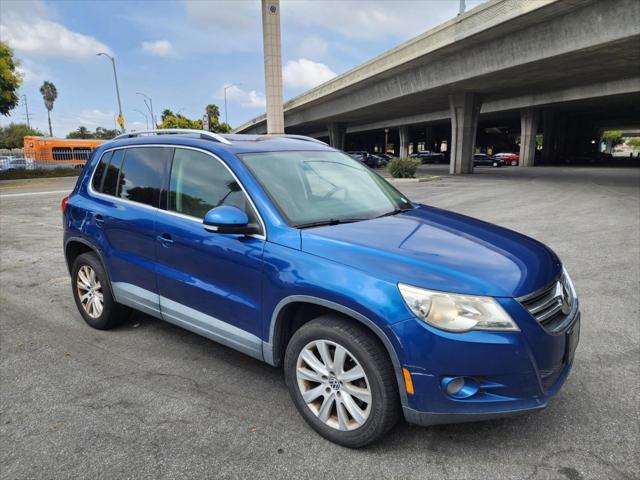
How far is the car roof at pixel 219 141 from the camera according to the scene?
3.51m

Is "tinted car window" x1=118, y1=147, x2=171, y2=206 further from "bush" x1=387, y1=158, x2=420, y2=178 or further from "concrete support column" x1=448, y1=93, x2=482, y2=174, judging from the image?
"concrete support column" x1=448, y1=93, x2=482, y2=174

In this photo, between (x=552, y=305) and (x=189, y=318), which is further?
(x=189, y=318)

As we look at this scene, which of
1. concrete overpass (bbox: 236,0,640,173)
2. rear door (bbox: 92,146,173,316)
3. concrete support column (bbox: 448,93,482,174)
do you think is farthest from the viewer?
concrete support column (bbox: 448,93,482,174)

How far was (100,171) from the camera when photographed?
4.48 meters

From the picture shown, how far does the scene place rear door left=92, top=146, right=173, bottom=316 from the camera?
3.77 metres

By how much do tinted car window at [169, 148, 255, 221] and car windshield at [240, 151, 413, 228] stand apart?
20cm

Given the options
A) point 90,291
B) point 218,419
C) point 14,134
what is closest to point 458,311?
point 218,419

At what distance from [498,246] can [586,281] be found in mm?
3709

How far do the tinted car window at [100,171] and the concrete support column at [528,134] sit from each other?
1771 inches

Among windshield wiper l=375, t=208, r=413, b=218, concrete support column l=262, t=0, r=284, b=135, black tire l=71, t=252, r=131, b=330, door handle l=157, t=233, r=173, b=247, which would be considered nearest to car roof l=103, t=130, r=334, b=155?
door handle l=157, t=233, r=173, b=247

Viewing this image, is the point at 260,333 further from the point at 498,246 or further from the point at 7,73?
the point at 7,73

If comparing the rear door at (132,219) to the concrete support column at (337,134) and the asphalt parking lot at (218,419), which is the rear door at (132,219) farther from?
the concrete support column at (337,134)

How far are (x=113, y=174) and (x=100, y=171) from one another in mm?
261

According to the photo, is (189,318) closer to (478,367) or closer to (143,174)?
(143,174)
